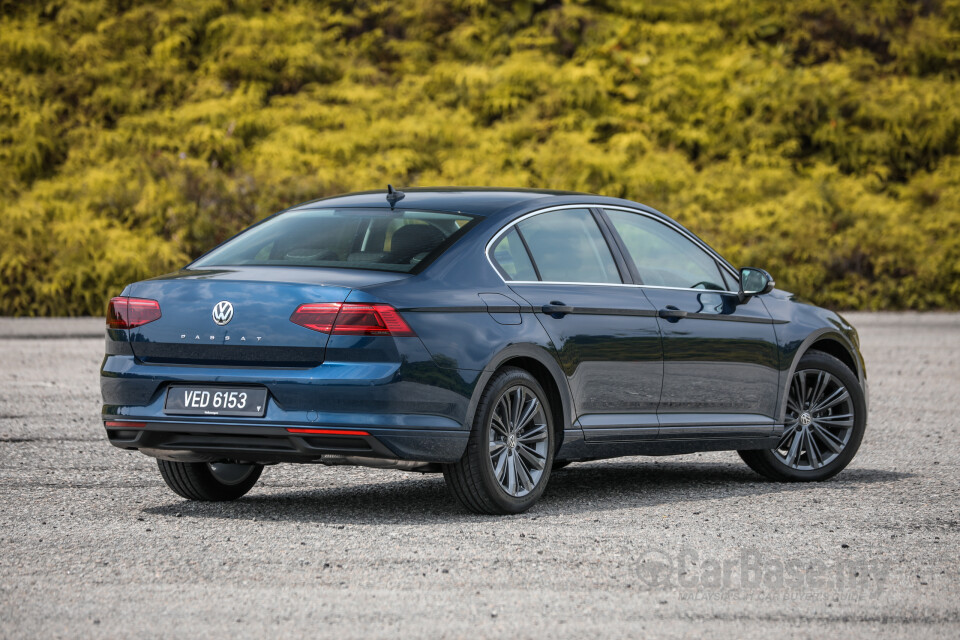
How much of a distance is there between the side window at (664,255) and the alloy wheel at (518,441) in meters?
1.20

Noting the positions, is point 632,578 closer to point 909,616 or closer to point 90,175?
point 909,616

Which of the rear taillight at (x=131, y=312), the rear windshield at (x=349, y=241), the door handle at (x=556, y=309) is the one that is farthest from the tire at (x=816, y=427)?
the rear taillight at (x=131, y=312)

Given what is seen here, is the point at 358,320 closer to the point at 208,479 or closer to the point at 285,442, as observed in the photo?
the point at 285,442

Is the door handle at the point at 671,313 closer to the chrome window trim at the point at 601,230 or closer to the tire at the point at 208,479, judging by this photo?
the chrome window trim at the point at 601,230

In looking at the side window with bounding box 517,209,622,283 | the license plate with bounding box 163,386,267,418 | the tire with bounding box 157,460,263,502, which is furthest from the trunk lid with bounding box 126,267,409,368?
the side window with bounding box 517,209,622,283

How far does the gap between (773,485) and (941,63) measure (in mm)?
26086

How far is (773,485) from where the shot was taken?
819cm

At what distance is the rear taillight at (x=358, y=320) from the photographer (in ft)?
20.0

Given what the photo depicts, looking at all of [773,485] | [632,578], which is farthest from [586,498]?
[632,578]

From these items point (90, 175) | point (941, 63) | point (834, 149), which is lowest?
point (90, 175)

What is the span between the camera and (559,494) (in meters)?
7.60

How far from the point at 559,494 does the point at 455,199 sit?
170 cm

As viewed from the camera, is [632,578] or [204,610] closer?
[204,610]
